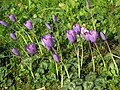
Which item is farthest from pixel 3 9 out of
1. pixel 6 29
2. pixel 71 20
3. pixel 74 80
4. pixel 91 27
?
pixel 74 80

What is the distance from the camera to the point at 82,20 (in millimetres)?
4059

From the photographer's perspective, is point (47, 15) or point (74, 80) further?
point (47, 15)

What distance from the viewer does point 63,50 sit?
3.62 meters

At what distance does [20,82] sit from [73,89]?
0.56 meters

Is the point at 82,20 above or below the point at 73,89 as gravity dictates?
above

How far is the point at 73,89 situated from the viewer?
10.0ft

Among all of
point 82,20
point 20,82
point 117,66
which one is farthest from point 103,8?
point 20,82

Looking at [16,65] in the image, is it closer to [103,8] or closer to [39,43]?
[39,43]

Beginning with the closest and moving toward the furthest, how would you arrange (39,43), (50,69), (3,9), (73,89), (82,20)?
(73,89), (50,69), (39,43), (82,20), (3,9)

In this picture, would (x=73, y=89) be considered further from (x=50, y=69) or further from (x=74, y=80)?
(x=50, y=69)

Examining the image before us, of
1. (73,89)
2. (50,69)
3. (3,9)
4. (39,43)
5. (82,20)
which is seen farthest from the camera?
(3,9)

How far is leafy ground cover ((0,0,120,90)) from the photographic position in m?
3.10

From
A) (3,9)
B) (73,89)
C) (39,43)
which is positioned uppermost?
(3,9)

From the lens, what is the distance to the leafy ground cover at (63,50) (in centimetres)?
310
